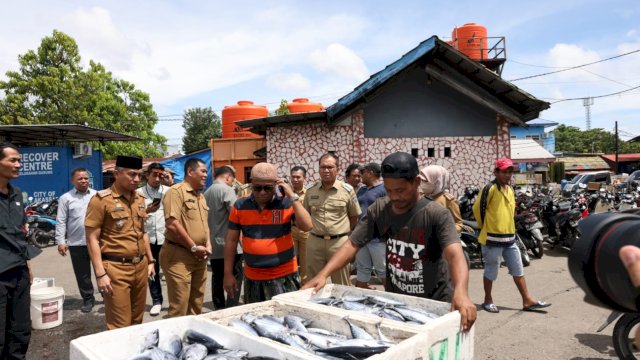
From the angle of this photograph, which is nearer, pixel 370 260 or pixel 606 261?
pixel 606 261

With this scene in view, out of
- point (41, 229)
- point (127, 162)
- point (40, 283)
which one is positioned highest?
point (127, 162)

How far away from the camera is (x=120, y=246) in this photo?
383 centimetres

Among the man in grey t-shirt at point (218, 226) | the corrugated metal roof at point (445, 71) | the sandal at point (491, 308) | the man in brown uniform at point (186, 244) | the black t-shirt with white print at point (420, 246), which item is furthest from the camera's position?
the corrugated metal roof at point (445, 71)

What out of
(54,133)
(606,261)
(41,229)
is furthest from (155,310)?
(54,133)

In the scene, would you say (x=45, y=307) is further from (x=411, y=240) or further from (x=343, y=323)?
(x=411, y=240)

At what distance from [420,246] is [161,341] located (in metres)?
1.56

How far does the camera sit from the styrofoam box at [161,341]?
1938 millimetres

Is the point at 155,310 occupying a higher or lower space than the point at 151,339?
lower

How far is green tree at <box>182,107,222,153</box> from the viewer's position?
40.6 meters

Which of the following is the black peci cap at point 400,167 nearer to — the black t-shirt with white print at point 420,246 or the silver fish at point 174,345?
the black t-shirt with white print at point 420,246

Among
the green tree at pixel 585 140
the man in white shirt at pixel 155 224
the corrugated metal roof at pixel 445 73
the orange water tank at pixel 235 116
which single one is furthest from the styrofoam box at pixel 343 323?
the green tree at pixel 585 140

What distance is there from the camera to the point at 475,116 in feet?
42.6

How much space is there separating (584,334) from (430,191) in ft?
7.67

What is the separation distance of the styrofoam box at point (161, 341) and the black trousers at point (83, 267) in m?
4.44
